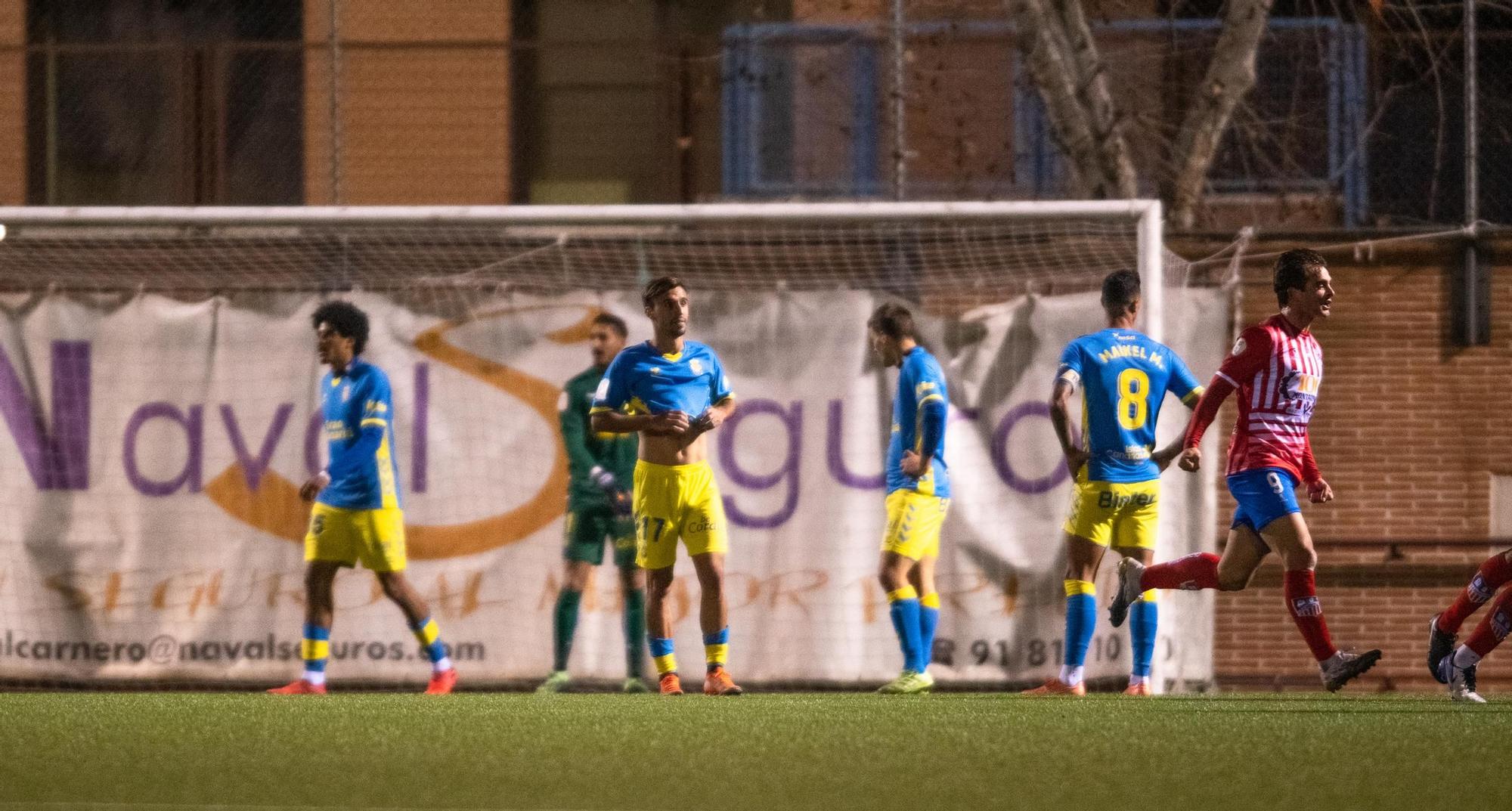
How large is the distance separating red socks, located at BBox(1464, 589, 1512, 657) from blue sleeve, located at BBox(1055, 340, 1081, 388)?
206 centimetres

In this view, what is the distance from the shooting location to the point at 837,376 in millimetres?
11703

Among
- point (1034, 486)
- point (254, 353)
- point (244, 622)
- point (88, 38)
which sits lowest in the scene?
point (244, 622)

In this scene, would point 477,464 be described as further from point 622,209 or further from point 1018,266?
point 1018,266

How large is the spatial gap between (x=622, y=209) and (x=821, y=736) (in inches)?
183

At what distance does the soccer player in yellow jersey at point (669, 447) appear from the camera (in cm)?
864

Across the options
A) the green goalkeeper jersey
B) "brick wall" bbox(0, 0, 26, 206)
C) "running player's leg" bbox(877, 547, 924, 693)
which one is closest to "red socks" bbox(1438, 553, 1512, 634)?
"running player's leg" bbox(877, 547, 924, 693)

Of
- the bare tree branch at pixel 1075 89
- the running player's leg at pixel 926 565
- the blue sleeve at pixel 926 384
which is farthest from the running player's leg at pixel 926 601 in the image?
the bare tree branch at pixel 1075 89

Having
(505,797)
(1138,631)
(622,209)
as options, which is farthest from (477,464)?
(505,797)

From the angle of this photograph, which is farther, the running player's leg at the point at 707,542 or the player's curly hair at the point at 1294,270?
the running player's leg at the point at 707,542

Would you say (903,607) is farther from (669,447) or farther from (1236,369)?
(1236,369)

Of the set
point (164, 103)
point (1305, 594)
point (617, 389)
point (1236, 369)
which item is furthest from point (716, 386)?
point (164, 103)

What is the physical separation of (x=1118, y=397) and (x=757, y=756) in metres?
3.62

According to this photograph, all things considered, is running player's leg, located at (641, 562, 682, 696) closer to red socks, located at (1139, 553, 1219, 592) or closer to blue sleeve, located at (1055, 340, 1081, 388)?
blue sleeve, located at (1055, 340, 1081, 388)

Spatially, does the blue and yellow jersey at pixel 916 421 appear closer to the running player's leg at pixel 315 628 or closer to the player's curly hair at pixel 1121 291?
the player's curly hair at pixel 1121 291
